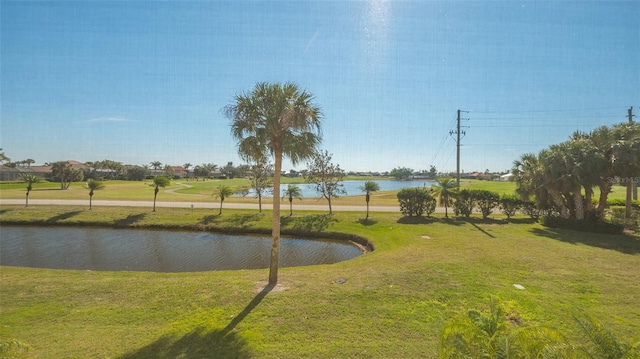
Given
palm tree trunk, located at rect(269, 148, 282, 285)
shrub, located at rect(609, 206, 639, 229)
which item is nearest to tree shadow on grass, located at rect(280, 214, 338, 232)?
palm tree trunk, located at rect(269, 148, 282, 285)

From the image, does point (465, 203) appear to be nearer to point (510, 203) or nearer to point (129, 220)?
point (510, 203)

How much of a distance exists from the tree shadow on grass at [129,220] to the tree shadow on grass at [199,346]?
74.9 ft

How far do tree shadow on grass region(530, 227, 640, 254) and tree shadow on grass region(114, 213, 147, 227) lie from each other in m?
32.0

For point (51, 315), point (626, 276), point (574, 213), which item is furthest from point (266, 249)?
point (574, 213)

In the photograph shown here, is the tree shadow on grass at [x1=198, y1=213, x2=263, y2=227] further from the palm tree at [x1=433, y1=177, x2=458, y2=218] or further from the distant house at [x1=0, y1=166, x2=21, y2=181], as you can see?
the distant house at [x1=0, y1=166, x2=21, y2=181]

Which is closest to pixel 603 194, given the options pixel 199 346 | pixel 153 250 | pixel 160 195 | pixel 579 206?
pixel 579 206

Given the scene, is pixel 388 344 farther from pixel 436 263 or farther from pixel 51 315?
pixel 51 315

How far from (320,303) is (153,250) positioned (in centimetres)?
1454

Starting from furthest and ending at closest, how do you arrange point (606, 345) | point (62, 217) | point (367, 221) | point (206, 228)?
1. point (62, 217)
2. point (206, 228)
3. point (367, 221)
4. point (606, 345)

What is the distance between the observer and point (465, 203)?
1020 inches

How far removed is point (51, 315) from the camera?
826 cm

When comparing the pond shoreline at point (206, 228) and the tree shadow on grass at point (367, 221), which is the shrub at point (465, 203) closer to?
the tree shadow on grass at point (367, 221)

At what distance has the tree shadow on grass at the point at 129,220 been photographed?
25234 millimetres

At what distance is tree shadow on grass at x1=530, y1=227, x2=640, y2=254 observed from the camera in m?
15.4
